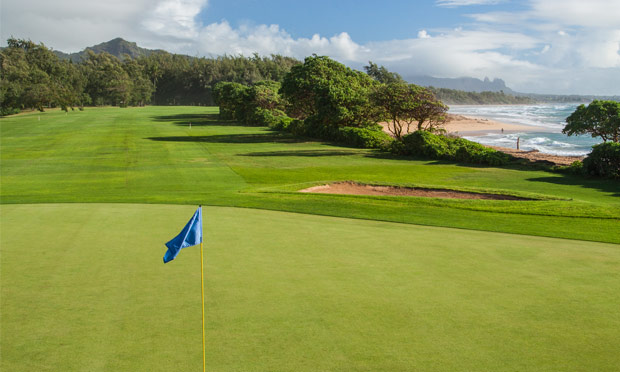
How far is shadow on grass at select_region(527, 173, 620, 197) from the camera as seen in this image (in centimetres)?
2085

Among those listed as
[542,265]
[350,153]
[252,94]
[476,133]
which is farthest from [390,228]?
[476,133]

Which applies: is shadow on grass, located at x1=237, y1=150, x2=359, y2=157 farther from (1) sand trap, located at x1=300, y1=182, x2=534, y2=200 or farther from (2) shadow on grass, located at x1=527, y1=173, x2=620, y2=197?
(2) shadow on grass, located at x1=527, y1=173, x2=620, y2=197

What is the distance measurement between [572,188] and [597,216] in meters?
7.64

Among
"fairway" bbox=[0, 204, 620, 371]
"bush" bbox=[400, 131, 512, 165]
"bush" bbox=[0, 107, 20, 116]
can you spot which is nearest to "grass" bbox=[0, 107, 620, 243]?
"bush" bbox=[400, 131, 512, 165]

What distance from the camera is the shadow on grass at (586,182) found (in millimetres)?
20850

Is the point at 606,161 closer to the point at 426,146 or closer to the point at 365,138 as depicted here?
the point at 426,146

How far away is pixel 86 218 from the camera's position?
12.7 metres

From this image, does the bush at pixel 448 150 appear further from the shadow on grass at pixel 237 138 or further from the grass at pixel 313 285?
the grass at pixel 313 285

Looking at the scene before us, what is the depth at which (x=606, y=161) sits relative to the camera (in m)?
23.1

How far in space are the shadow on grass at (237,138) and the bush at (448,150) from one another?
1288 centimetres

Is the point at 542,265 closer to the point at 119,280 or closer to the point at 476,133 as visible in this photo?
the point at 119,280

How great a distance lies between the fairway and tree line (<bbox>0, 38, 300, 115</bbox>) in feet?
320

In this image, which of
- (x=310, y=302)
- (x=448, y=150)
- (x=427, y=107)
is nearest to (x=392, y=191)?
(x=310, y=302)

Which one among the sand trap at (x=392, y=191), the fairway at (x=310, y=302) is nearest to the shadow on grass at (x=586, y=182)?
the sand trap at (x=392, y=191)
